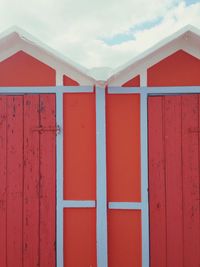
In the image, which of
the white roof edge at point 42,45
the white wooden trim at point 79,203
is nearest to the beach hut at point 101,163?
the white wooden trim at point 79,203

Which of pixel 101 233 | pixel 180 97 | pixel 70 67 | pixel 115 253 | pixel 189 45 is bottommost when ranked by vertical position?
pixel 115 253

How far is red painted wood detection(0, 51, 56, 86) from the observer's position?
404cm

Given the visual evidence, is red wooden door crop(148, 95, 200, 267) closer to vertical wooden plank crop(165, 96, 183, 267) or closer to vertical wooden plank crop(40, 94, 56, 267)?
vertical wooden plank crop(165, 96, 183, 267)

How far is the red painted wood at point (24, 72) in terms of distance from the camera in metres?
4.04

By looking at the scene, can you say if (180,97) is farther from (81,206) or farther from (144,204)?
(81,206)

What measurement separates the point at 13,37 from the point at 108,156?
1939mm

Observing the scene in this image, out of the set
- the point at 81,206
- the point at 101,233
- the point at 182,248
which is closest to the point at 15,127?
the point at 81,206

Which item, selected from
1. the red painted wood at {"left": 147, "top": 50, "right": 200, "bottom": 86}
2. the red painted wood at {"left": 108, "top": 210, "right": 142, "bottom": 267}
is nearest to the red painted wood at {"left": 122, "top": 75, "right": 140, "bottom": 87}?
the red painted wood at {"left": 147, "top": 50, "right": 200, "bottom": 86}

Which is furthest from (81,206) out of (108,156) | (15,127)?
(15,127)

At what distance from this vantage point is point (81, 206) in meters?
3.97

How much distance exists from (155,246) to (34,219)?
1.60m

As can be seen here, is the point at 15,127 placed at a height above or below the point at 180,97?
below

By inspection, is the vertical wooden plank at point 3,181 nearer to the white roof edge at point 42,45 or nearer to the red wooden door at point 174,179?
the white roof edge at point 42,45

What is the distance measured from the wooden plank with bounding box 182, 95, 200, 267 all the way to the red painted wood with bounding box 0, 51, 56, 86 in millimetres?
1796
